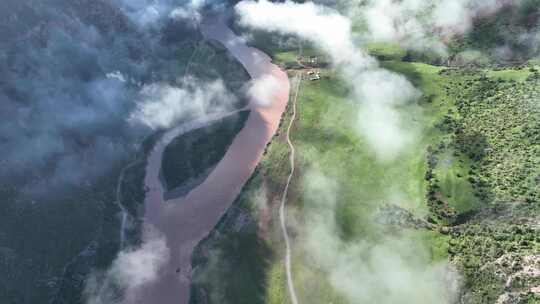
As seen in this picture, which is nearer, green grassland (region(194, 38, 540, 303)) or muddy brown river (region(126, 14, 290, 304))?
green grassland (region(194, 38, 540, 303))

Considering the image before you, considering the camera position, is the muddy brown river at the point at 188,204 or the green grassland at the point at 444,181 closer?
the green grassland at the point at 444,181

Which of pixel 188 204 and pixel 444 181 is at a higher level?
pixel 444 181

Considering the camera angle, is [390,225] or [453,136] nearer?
[390,225]

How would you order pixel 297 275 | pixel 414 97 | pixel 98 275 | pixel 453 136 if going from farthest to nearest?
pixel 414 97 < pixel 453 136 < pixel 98 275 < pixel 297 275

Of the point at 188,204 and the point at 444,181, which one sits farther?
the point at 188,204

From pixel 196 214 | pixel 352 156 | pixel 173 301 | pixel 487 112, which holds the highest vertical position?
pixel 487 112

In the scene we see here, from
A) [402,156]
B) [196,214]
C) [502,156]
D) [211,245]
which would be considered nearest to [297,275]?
[211,245]

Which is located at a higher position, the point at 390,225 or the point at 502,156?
the point at 502,156

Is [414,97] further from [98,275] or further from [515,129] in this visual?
[98,275]
